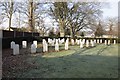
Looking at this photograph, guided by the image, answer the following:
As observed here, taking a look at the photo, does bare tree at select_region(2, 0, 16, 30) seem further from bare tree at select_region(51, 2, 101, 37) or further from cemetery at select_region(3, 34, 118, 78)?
cemetery at select_region(3, 34, 118, 78)

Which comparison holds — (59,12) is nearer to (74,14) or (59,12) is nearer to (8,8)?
(74,14)

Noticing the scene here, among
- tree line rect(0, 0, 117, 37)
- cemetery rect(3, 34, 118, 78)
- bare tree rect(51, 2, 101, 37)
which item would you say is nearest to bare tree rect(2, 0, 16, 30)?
tree line rect(0, 0, 117, 37)

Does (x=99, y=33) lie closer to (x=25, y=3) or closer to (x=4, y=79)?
(x=25, y=3)

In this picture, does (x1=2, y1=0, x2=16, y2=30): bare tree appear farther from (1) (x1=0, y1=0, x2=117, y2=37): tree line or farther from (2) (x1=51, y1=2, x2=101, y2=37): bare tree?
(2) (x1=51, y1=2, x2=101, y2=37): bare tree

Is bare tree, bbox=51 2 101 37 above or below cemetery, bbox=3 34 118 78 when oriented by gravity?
above

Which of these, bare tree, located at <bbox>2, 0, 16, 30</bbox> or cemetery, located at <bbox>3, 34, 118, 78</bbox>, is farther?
bare tree, located at <bbox>2, 0, 16, 30</bbox>

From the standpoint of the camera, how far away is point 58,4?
34875 millimetres

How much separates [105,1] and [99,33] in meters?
13.0

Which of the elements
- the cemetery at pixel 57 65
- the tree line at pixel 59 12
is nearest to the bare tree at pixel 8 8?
the tree line at pixel 59 12

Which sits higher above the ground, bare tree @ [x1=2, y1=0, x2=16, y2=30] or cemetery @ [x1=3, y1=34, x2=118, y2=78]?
bare tree @ [x1=2, y1=0, x2=16, y2=30]

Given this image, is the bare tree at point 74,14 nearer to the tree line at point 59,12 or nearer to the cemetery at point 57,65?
the tree line at point 59,12

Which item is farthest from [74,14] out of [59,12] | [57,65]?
[57,65]

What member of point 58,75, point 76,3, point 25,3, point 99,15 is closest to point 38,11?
point 25,3

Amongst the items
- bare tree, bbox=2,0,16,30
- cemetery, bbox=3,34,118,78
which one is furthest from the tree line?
cemetery, bbox=3,34,118,78
